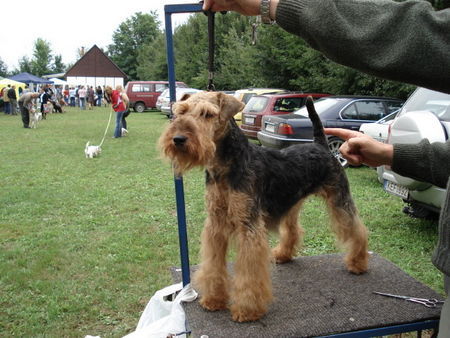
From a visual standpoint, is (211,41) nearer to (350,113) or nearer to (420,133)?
(420,133)

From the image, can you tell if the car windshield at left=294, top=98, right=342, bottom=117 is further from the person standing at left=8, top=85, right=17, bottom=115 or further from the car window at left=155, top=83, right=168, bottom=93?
the person standing at left=8, top=85, right=17, bottom=115

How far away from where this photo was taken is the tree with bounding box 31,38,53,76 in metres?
82.6

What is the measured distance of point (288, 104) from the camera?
12.6m

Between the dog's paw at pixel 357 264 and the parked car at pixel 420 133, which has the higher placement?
the parked car at pixel 420 133

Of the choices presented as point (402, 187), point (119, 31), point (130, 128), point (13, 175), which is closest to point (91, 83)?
point (119, 31)

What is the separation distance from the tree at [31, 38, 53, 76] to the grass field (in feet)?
270

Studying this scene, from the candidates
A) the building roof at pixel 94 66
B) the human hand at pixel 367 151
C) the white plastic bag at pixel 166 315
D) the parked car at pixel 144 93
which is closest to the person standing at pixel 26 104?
the parked car at pixel 144 93

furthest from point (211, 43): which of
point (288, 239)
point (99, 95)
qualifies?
point (99, 95)

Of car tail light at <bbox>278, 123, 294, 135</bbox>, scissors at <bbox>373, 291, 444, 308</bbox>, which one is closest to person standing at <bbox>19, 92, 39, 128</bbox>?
car tail light at <bbox>278, 123, 294, 135</bbox>

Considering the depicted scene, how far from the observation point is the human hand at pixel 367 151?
1791 mm

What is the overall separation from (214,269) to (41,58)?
93988mm

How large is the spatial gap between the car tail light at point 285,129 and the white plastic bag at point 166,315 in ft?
24.1

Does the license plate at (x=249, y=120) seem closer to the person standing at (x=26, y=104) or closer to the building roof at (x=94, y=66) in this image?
the person standing at (x=26, y=104)

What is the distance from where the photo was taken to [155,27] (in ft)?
244
